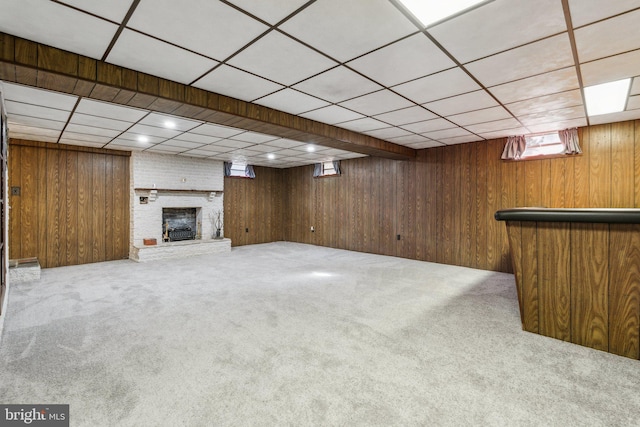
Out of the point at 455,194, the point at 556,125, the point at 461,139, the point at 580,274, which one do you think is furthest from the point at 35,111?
the point at 556,125

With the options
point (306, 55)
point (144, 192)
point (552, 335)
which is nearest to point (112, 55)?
point (306, 55)

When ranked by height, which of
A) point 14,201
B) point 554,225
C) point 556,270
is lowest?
point 556,270

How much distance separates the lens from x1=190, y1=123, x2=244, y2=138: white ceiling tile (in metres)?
4.65

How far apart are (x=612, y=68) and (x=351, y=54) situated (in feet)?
7.88

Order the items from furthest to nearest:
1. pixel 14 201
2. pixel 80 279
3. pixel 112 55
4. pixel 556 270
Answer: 1. pixel 14 201
2. pixel 80 279
3. pixel 556 270
4. pixel 112 55

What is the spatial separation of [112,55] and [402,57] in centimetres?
238

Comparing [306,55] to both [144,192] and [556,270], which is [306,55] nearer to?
[556,270]

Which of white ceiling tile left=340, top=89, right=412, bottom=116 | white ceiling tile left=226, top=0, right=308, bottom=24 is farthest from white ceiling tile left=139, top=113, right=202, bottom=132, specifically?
white ceiling tile left=226, top=0, right=308, bottom=24

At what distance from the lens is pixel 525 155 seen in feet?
17.4

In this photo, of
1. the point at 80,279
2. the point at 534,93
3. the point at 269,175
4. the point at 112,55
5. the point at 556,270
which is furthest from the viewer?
the point at 269,175

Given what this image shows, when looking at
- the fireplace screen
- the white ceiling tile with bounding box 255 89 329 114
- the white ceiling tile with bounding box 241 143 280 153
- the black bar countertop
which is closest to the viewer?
the black bar countertop

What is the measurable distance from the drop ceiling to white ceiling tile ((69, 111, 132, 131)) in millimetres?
53

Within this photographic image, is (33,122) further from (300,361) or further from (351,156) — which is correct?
(351,156)

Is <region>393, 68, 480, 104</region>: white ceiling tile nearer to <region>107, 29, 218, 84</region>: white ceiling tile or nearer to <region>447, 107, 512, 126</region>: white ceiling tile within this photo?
<region>447, 107, 512, 126</region>: white ceiling tile
